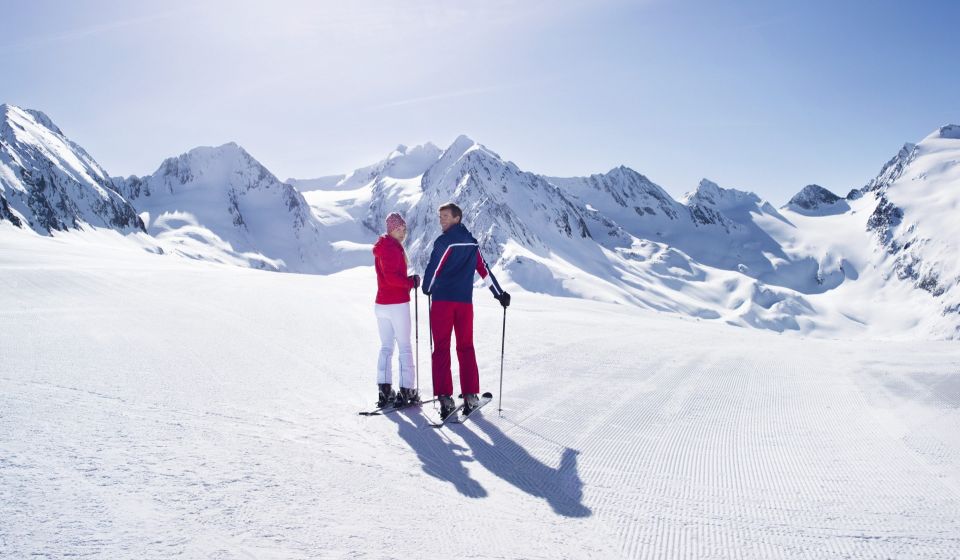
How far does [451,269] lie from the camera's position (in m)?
6.77

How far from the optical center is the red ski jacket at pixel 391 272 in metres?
6.90

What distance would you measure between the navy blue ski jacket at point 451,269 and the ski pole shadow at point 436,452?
141 centimetres

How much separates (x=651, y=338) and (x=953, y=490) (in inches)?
349

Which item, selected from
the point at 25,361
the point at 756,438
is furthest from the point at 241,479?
the point at 756,438

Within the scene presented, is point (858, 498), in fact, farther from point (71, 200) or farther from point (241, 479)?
point (71, 200)

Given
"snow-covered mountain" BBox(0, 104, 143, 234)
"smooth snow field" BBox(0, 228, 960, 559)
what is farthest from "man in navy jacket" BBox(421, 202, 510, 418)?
"snow-covered mountain" BBox(0, 104, 143, 234)

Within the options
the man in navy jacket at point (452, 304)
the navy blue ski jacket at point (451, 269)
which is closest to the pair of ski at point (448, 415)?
the man in navy jacket at point (452, 304)

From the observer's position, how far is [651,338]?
1295 centimetres

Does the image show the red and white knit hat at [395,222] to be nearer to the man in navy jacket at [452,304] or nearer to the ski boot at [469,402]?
the man in navy jacket at [452,304]

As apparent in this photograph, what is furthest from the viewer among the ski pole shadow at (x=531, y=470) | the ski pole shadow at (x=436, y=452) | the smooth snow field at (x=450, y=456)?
the ski pole shadow at (x=436, y=452)

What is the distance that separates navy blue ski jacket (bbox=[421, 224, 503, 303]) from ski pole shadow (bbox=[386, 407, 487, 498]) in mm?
1411

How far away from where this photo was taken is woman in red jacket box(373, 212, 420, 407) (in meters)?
6.89

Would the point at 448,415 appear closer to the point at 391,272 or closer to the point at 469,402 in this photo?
the point at 469,402

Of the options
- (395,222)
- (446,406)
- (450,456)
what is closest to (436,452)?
(450,456)
